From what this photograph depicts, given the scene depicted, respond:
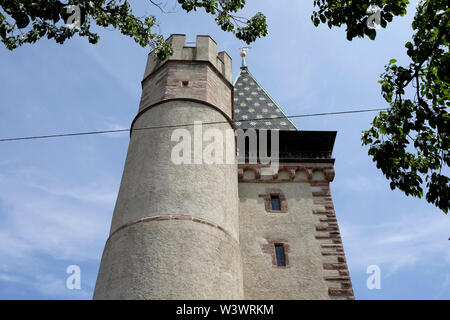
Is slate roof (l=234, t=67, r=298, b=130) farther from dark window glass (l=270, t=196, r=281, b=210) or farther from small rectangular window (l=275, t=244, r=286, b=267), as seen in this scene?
small rectangular window (l=275, t=244, r=286, b=267)

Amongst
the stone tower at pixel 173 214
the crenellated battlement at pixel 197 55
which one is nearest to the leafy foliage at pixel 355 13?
the stone tower at pixel 173 214

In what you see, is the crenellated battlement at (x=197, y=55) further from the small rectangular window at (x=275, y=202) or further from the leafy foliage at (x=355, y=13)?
the leafy foliage at (x=355, y=13)

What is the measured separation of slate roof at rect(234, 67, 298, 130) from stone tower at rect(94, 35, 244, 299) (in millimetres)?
4535

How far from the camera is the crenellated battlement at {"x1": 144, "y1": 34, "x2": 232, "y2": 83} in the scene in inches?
554

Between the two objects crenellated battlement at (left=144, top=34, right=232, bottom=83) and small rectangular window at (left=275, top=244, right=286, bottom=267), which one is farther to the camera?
crenellated battlement at (left=144, top=34, right=232, bottom=83)

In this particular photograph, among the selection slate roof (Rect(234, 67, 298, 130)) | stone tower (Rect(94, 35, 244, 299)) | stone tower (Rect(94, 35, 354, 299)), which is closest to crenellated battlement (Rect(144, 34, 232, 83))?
stone tower (Rect(94, 35, 354, 299))

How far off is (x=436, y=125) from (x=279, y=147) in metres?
8.99

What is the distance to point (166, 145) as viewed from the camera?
11.0 metres

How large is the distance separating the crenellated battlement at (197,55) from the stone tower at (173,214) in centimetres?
61

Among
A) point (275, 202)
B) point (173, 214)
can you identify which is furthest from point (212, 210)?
point (275, 202)

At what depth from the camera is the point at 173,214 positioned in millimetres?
9430

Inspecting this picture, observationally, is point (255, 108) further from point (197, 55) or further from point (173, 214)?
point (173, 214)
